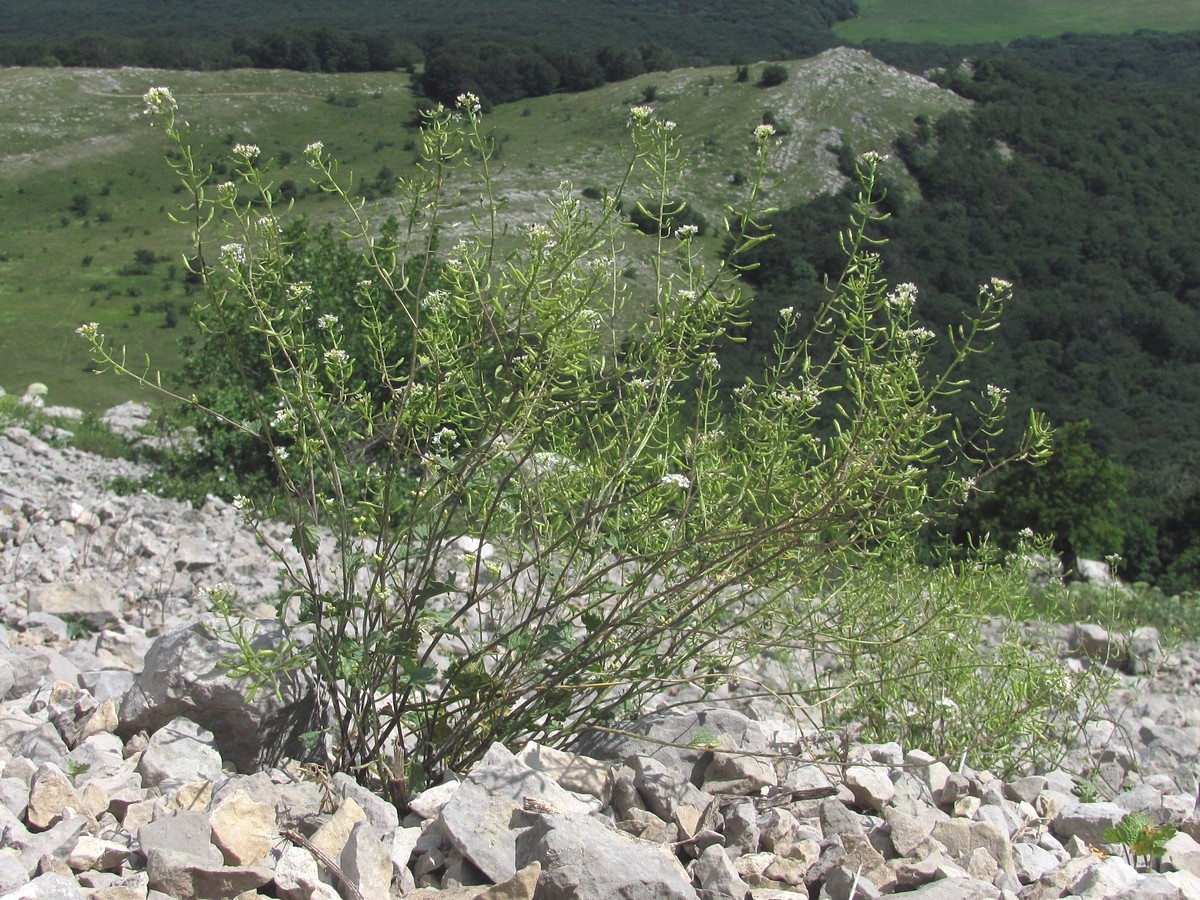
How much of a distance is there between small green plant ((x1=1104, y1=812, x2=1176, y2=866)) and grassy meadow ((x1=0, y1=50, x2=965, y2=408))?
3293 cm

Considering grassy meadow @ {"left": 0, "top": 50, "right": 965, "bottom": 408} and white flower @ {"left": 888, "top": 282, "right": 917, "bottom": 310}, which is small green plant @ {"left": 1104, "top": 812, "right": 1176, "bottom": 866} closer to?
white flower @ {"left": 888, "top": 282, "right": 917, "bottom": 310}

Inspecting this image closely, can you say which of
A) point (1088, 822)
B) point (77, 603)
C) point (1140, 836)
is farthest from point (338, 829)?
point (77, 603)

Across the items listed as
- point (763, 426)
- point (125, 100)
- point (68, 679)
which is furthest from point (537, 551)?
point (125, 100)

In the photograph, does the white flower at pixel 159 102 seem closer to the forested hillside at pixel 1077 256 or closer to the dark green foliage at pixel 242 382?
the dark green foliage at pixel 242 382

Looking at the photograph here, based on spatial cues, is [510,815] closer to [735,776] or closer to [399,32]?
[735,776]

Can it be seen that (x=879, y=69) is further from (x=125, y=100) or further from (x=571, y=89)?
(x=125, y=100)

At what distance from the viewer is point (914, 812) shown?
2.92m

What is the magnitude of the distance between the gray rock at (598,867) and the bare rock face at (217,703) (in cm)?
99

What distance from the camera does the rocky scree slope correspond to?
7.29 feet

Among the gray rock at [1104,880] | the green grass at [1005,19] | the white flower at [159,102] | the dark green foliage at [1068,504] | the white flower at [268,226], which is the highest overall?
the green grass at [1005,19]

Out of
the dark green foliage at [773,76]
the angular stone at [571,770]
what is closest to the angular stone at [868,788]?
the angular stone at [571,770]

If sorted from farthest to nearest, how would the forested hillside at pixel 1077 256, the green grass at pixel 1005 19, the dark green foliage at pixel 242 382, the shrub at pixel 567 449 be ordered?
the green grass at pixel 1005 19
the forested hillside at pixel 1077 256
the dark green foliage at pixel 242 382
the shrub at pixel 567 449

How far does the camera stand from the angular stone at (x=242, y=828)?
2.24 metres

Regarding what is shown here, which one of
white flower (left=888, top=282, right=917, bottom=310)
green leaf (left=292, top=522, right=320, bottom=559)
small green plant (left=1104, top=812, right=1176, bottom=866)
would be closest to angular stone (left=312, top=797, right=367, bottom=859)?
green leaf (left=292, top=522, right=320, bottom=559)
